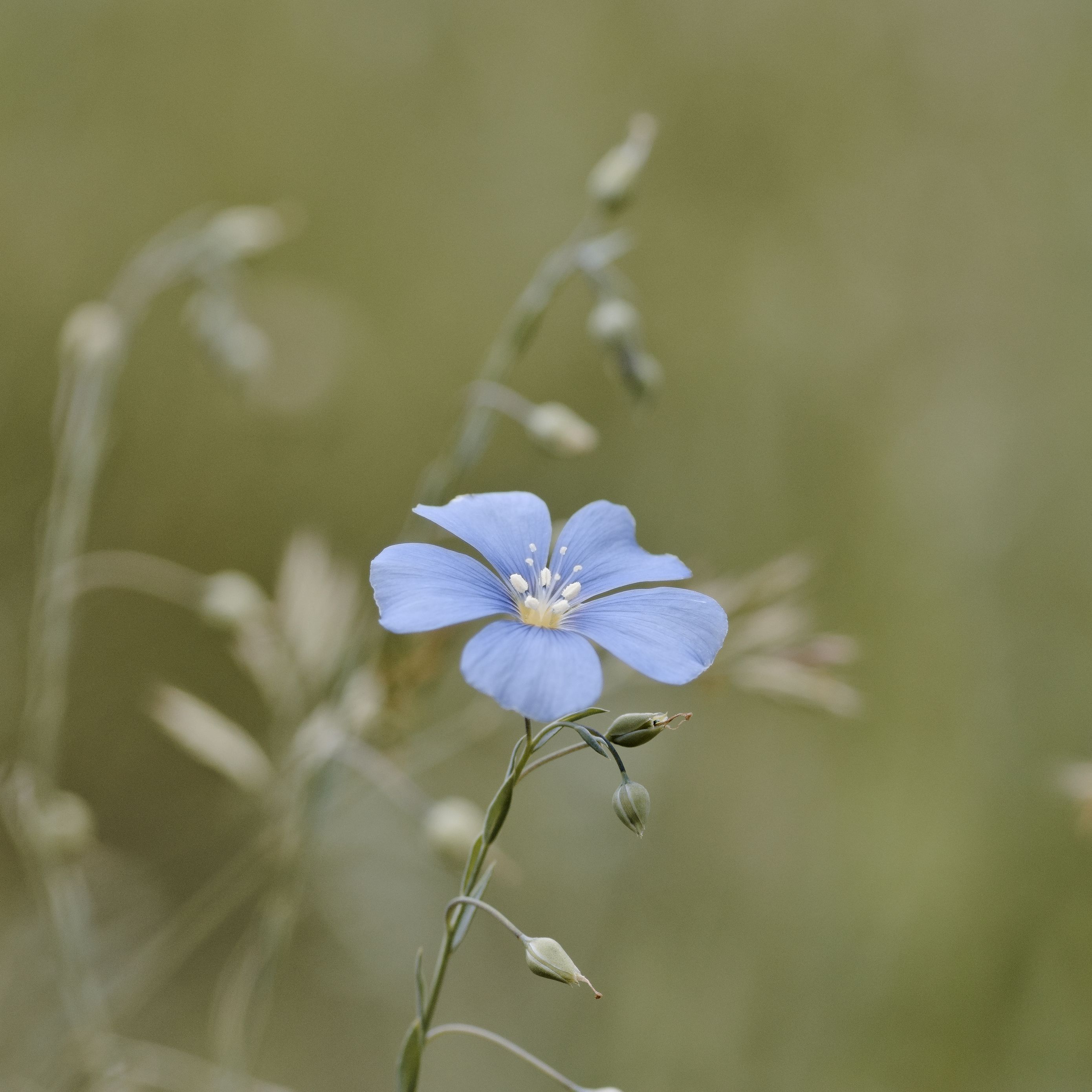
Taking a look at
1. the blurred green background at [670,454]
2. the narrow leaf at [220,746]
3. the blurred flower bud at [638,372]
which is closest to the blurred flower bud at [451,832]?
the narrow leaf at [220,746]

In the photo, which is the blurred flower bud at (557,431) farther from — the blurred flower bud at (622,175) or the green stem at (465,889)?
the green stem at (465,889)

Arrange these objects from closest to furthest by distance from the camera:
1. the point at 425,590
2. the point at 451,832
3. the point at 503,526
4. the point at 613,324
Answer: the point at 425,590
the point at 503,526
the point at 451,832
the point at 613,324

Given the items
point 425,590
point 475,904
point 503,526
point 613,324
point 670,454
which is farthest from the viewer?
point 670,454

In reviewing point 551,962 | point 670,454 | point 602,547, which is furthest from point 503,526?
point 670,454

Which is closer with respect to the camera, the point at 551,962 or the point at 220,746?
the point at 551,962

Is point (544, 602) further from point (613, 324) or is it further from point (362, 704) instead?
point (613, 324)

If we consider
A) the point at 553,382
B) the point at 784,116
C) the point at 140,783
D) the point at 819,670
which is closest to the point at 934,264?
the point at 784,116

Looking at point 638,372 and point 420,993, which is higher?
point 638,372
